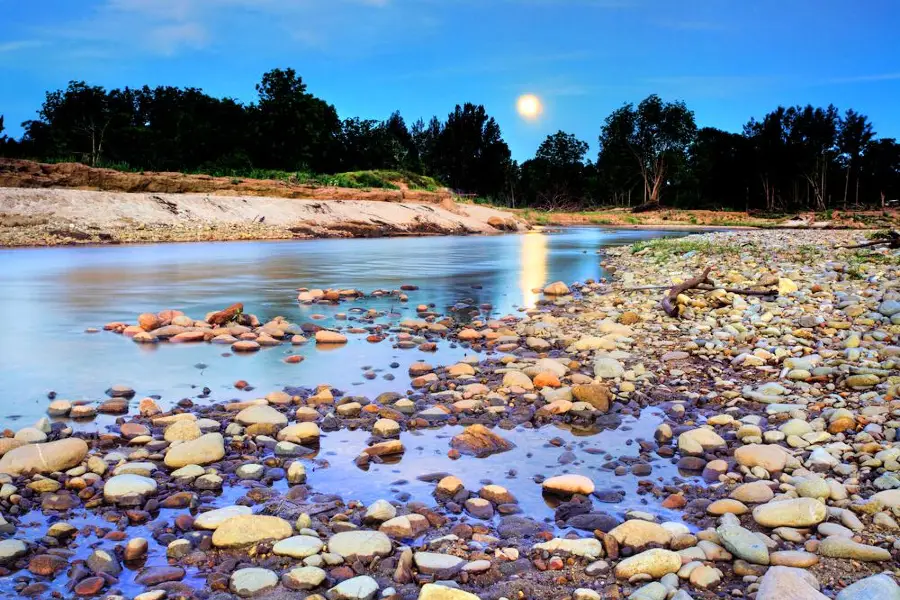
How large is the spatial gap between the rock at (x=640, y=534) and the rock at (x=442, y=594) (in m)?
0.72

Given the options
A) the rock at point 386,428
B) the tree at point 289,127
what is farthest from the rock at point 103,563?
the tree at point 289,127

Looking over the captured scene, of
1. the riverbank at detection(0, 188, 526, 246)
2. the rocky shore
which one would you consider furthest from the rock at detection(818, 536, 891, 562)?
the riverbank at detection(0, 188, 526, 246)

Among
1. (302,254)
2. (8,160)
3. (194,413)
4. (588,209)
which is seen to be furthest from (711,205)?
(194,413)

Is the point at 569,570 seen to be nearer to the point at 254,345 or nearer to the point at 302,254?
the point at 254,345

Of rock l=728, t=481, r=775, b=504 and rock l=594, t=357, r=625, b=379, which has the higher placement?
rock l=594, t=357, r=625, b=379

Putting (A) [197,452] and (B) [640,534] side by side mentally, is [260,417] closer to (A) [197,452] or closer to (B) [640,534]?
(A) [197,452]

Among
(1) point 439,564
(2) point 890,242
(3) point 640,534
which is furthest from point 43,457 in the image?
(2) point 890,242

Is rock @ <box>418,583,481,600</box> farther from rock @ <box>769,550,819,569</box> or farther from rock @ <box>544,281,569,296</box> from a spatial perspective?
rock @ <box>544,281,569,296</box>

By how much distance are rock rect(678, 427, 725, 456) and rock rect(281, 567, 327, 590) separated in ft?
7.28

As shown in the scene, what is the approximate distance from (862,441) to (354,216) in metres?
29.3

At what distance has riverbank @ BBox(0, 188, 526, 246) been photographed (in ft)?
72.2

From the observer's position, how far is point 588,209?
64.9 metres

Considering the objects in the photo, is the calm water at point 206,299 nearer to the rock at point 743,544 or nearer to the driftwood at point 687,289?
the driftwood at point 687,289

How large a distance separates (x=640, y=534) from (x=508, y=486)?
805mm
